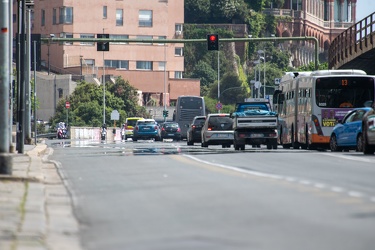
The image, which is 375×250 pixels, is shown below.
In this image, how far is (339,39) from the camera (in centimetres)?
7094

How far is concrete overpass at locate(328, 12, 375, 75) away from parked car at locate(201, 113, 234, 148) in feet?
24.0

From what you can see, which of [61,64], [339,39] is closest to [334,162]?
[339,39]

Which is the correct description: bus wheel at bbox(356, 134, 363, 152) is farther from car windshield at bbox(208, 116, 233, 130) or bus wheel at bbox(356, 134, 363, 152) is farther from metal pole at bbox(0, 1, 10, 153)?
metal pole at bbox(0, 1, 10, 153)

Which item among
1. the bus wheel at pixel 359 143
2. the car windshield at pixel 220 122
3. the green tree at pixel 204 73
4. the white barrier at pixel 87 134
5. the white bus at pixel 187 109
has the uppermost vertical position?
the green tree at pixel 204 73

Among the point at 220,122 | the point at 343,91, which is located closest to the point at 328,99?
the point at 343,91

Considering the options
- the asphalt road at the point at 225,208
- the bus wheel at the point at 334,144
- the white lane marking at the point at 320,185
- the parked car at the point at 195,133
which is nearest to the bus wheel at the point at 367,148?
the bus wheel at the point at 334,144

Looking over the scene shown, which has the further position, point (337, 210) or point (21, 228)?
point (337, 210)

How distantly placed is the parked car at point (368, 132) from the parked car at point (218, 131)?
56.9 ft

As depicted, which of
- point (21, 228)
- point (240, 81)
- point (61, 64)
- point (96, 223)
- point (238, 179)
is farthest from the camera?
point (240, 81)

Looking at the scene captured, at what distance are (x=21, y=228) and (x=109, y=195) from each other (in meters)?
5.83

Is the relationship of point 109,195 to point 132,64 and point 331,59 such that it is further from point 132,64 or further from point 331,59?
point 132,64

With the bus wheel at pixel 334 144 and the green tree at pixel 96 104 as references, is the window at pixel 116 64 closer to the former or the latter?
the green tree at pixel 96 104

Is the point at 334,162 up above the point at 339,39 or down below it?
below

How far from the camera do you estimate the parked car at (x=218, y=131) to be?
56.6 meters
